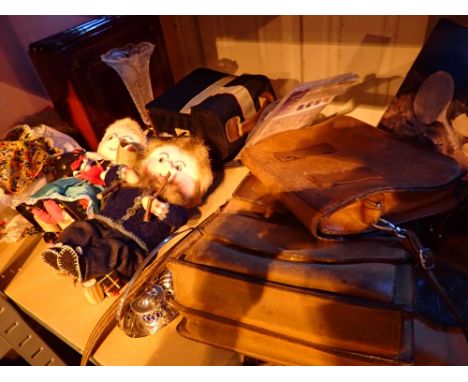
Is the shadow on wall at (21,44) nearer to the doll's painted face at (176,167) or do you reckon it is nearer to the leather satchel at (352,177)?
the doll's painted face at (176,167)

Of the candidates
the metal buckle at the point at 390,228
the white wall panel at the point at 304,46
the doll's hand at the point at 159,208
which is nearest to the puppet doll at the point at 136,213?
the doll's hand at the point at 159,208

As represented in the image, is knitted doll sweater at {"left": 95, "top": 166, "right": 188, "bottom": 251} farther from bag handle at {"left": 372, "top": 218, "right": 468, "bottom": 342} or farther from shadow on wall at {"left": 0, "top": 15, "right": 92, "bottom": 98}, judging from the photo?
shadow on wall at {"left": 0, "top": 15, "right": 92, "bottom": 98}

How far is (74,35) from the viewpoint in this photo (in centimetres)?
84

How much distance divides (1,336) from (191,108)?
2.08ft

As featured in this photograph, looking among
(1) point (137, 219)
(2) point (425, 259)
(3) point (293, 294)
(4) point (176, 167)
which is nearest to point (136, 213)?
(1) point (137, 219)

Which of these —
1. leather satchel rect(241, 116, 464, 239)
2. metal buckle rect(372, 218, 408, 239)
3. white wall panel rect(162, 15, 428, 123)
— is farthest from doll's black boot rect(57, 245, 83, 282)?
white wall panel rect(162, 15, 428, 123)

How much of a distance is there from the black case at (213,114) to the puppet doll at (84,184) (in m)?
0.08

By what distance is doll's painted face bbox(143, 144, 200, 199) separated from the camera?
0.70 metres

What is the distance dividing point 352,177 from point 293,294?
28cm

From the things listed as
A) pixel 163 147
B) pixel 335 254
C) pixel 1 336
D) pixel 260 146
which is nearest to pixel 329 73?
pixel 260 146

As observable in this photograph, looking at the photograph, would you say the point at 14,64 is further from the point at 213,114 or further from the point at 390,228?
the point at 390,228

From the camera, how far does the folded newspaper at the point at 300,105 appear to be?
70cm

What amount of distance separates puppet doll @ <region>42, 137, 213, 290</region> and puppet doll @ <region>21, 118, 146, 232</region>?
0.04 meters

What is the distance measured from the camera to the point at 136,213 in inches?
26.9
